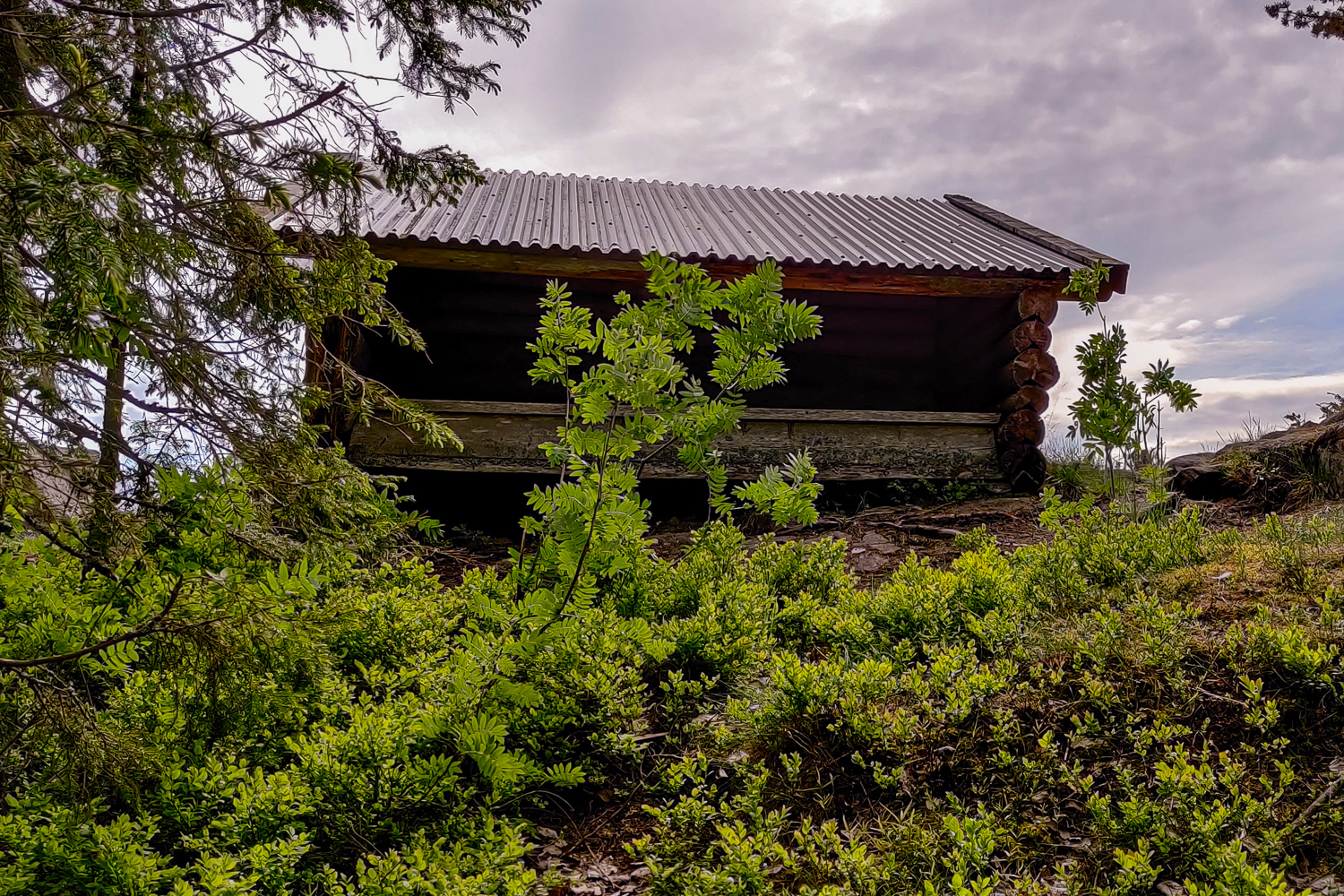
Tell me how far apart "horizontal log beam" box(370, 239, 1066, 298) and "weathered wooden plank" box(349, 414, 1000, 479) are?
3.92ft

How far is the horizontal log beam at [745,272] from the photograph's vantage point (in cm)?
605

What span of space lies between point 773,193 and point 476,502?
6.37 m

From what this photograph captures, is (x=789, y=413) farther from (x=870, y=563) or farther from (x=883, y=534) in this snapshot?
(x=870, y=563)

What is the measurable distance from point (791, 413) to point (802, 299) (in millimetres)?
989

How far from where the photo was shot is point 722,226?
8039mm

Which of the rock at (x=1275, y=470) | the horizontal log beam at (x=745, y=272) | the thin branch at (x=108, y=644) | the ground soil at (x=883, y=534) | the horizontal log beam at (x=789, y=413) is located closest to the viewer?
the thin branch at (x=108, y=644)

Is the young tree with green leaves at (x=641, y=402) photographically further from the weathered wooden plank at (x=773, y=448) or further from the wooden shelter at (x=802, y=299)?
the weathered wooden plank at (x=773, y=448)

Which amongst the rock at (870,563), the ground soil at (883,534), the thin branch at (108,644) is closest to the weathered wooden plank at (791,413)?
the ground soil at (883,534)

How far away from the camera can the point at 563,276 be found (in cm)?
662

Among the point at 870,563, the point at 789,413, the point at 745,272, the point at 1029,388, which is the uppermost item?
the point at 745,272

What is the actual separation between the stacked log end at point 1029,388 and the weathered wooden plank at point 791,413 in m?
0.27

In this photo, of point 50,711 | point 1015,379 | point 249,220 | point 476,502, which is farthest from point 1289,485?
point 50,711

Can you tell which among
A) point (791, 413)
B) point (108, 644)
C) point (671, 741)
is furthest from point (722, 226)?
point (108, 644)

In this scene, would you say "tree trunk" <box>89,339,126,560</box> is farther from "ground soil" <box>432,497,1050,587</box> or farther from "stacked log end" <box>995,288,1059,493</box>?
"stacked log end" <box>995,288,1059,493</box>
